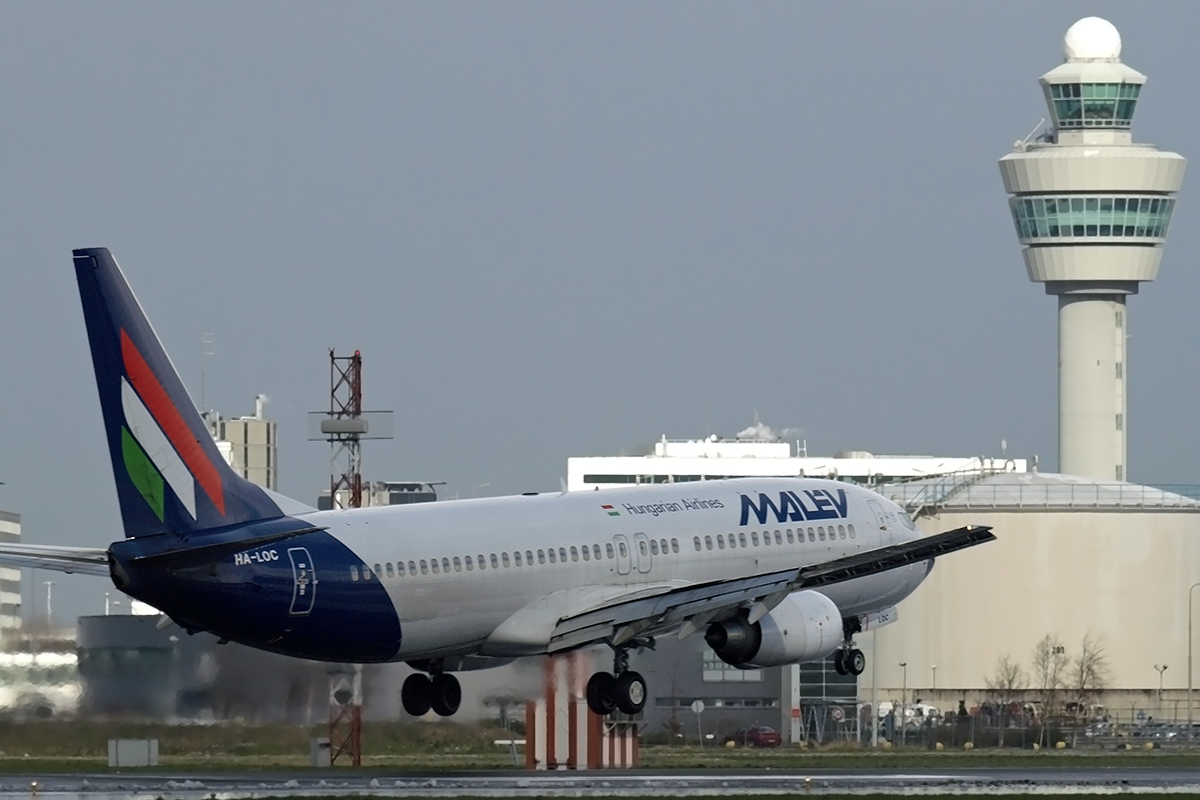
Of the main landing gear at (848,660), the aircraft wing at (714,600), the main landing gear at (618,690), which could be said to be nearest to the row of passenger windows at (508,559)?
the aircraft wing at (714,600)

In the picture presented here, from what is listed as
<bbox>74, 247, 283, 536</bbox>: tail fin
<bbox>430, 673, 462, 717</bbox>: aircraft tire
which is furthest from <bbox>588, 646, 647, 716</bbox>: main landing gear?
<bbox>74, 247, 283, 536</bbox>: tail fin

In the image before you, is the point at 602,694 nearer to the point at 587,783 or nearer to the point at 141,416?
the point at 587,783

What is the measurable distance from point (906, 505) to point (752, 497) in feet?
241

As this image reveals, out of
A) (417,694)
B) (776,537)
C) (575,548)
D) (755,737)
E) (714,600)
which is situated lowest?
(755,737)

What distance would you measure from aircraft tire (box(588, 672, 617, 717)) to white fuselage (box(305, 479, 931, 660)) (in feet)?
5.62

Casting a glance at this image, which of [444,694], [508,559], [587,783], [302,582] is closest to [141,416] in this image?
[302,582]

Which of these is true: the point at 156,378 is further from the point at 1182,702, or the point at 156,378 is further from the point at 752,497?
the point at 1182,702

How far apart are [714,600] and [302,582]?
411 inches

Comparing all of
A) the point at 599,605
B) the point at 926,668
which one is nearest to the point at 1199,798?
the point at 599,605

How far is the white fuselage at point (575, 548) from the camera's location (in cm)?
5522

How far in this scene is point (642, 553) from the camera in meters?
60.2

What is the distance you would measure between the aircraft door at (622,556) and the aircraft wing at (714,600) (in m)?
1.42

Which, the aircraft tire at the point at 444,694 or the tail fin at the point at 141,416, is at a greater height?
the tail fin at the point at 141,416

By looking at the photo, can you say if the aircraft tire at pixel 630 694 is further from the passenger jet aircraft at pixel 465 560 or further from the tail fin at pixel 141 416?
the tail fin at pixel 141 416
